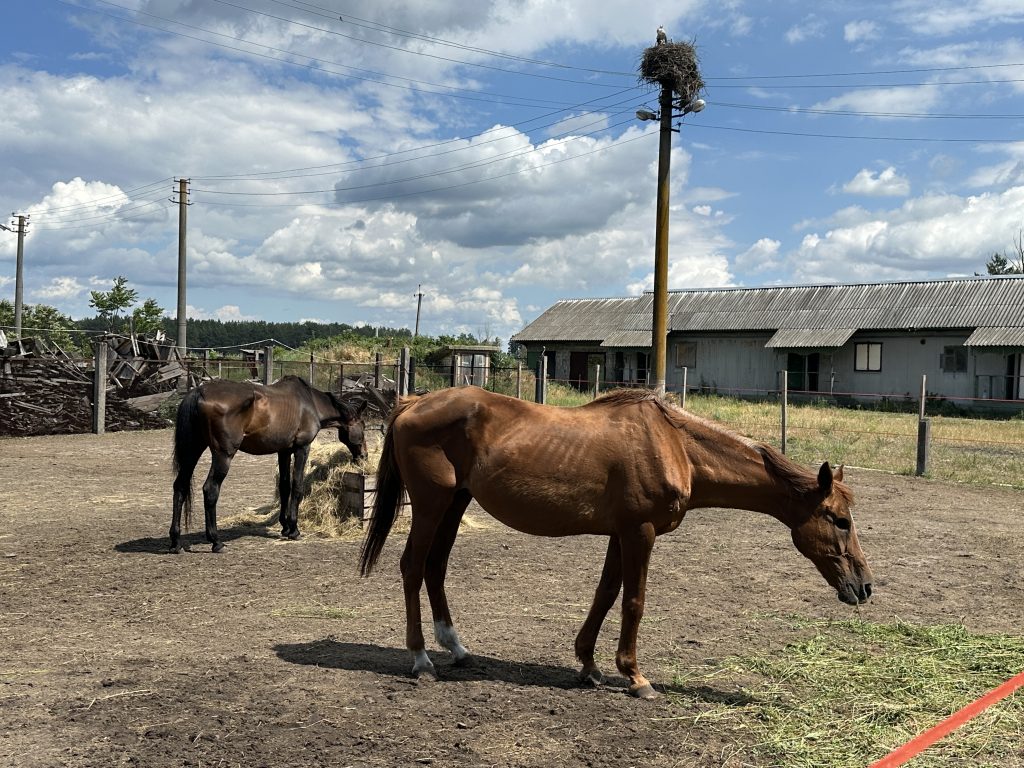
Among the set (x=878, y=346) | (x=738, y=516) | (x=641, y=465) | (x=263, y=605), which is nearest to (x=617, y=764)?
(x=641, y=465)

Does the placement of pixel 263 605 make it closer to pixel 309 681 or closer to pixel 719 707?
pixel 309 681

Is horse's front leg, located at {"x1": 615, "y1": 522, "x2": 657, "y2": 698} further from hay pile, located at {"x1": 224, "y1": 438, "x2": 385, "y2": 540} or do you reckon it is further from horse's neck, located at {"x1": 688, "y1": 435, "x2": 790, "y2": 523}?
hay pile, located at {"x1": 224, "y1": 438, "x2": 385, "y2": 540}

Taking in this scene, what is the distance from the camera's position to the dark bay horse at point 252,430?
8.11 m

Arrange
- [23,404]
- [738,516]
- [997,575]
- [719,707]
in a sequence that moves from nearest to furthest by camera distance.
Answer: [719,707]
[997,575]
[738,516]
[23,404]

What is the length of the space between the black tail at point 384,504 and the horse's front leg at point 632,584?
59.0 inches

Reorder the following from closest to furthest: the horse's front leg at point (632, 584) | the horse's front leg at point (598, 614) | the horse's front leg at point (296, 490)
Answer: the horse's front leg at point (632, 584), the horse's front leg at point (598, 614), the horse's front leg at point (296, 490)

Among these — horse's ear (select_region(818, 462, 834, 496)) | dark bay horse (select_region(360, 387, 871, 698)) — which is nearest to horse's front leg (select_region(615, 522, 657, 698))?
dark bay horse (select_region(360, 387, 871, 698))

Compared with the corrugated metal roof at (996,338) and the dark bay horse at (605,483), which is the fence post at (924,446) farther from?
the corrugated metal roof at (996,338)

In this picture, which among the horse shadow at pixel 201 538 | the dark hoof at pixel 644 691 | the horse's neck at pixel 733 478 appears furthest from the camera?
the horse shadow at pixel 201 538

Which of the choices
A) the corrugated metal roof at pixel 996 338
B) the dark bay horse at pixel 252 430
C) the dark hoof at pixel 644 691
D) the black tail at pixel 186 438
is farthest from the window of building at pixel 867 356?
the dark hoof at pixel 644 691

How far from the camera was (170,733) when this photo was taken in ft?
12.6

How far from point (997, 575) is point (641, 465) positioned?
4.72 meters

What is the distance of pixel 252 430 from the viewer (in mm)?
8633

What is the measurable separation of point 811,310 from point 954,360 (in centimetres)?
617
